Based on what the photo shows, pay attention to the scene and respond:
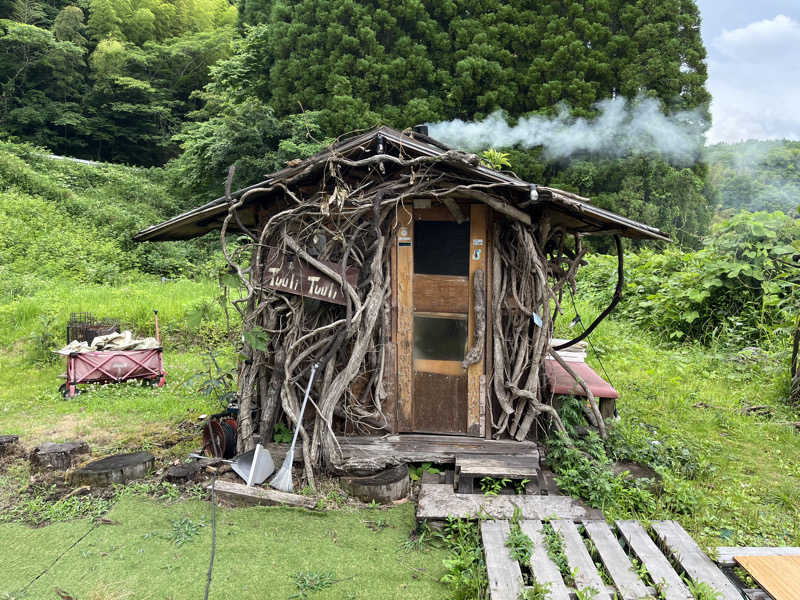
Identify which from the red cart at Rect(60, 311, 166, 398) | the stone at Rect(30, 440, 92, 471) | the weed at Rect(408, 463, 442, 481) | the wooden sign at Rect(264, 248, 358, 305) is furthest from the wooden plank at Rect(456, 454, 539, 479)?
the red cart at Rect(60, 311, 166, 398)

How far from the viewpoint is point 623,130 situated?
19.0m

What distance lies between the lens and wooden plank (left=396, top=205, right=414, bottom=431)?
546cm

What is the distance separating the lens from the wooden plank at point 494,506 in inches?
172

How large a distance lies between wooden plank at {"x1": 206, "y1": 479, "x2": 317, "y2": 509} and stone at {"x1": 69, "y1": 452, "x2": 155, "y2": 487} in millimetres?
988

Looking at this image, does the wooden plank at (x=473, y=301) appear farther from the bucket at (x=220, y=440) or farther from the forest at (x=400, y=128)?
the bucket at (x=220, y=440)

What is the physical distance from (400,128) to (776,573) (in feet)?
56.9

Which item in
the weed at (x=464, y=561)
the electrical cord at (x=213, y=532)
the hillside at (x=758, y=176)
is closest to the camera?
the weed at (x=464, y=561)

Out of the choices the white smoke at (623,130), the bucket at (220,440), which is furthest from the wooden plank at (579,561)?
the white smoke at (623,130)

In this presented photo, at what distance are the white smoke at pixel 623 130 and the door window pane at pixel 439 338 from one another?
544 inches

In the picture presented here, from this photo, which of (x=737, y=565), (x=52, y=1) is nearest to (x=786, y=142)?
(x=737, y=565)

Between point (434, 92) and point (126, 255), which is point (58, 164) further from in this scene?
point (434, 92)

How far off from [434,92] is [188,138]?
9.57 metres

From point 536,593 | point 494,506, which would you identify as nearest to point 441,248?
point 494,506

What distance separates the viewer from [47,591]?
359cm
